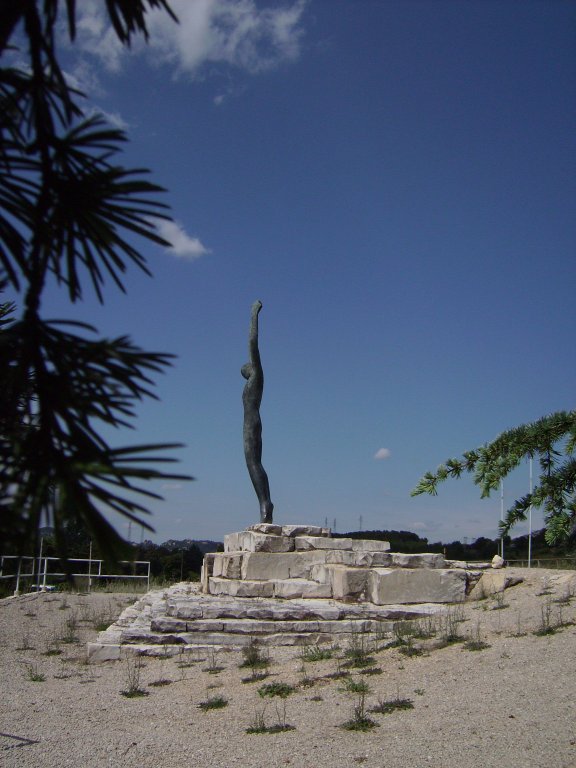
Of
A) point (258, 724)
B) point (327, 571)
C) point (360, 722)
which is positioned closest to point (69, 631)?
point (327, 571)

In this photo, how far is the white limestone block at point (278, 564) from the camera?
12.2 metres

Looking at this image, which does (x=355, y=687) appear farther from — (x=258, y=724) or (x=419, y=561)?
(x=419, y=561)

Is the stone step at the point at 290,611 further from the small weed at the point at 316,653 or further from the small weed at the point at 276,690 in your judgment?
the small weed at the point at 276,690

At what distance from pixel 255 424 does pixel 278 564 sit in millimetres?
3335

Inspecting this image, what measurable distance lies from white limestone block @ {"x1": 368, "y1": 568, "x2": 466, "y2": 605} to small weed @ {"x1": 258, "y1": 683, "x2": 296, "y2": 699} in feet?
12.1

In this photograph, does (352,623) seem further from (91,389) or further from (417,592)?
(91,389)

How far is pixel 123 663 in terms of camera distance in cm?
892

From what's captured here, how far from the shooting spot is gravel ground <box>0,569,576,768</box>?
17.6ft

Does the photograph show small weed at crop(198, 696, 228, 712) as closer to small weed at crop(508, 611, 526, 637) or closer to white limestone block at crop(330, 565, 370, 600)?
small weed at crop(508, 611, 526, 637)

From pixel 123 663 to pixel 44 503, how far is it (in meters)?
8.40

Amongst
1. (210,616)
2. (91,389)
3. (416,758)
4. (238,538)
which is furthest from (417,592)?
(91,389)

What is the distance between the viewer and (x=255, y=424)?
14695 millimetres

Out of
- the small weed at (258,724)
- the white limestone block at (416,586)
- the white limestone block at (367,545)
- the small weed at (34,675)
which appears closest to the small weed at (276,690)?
the small weed at (258,724)

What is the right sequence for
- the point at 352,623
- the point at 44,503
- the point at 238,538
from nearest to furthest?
the point at 44,503, the point at 352,623, the point at 238,538
